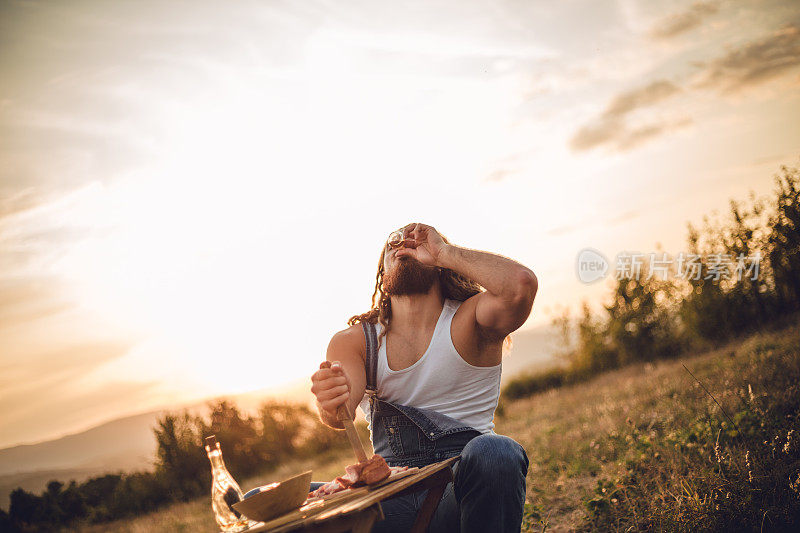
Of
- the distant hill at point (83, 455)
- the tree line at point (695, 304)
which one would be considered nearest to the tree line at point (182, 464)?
the distant hill at point (83, 455)

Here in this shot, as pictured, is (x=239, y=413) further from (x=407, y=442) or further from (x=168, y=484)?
(x=407, y=442)

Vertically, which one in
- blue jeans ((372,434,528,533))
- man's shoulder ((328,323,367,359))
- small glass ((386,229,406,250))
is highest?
small glass ((386,229,406,250))

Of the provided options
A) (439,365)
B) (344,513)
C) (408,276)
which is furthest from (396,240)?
(344,513)

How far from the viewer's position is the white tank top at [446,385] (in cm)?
267

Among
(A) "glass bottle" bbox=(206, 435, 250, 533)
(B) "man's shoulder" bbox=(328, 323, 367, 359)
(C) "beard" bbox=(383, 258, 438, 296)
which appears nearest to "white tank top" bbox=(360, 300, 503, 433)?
(B) "man's shoulder" bbox=(328, 323, 367, 359)

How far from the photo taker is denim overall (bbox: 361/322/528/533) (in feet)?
6.77

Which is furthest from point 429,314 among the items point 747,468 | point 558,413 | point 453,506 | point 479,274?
point 558,413

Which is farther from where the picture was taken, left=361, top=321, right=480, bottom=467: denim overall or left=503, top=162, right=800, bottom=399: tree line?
left=503, top=162, right=800, bottom=399: tree line

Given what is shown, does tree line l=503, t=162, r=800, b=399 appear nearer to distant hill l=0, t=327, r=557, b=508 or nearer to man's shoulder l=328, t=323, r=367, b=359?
distant hill l=0, t=327, r=557, b=508

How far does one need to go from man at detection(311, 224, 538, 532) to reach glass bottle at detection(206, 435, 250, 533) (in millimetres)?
409

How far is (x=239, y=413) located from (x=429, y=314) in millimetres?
12150

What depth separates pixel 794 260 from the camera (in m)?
12.3

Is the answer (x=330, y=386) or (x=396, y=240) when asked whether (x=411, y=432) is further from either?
(x=396, y=240)

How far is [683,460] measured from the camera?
3.83 meters
